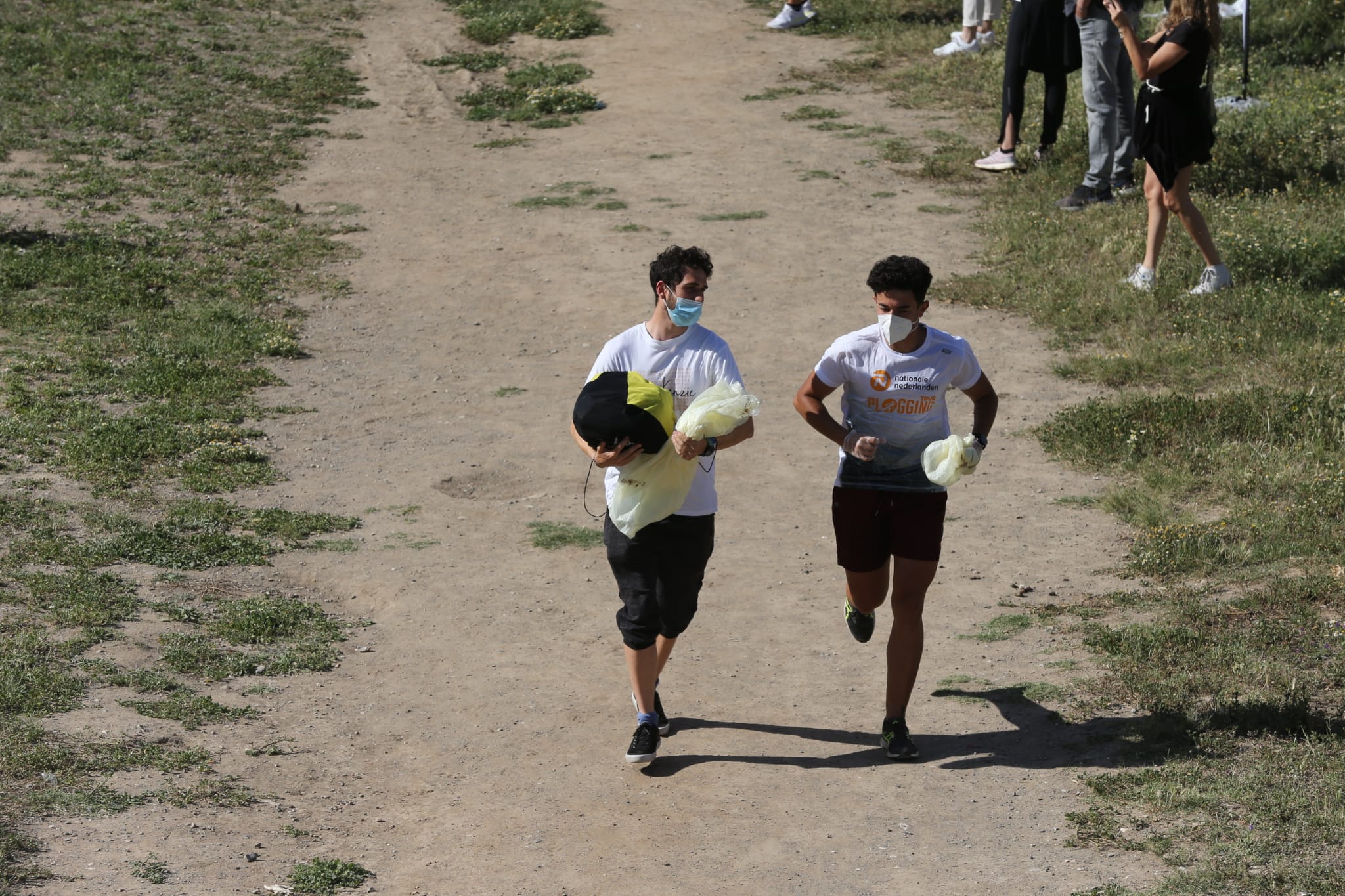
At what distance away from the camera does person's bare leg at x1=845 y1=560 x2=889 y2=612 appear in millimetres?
6547

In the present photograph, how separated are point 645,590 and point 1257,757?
8.35 feet

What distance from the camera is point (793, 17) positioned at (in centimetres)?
1947

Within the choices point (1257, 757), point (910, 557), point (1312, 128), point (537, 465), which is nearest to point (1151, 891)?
point (1257, 757)

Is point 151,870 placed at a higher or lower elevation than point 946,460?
lower

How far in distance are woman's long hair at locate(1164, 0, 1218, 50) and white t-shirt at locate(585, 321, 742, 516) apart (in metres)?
6.10

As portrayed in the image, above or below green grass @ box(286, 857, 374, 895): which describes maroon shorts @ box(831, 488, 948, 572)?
above

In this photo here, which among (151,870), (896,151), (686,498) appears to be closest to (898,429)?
(686,498)

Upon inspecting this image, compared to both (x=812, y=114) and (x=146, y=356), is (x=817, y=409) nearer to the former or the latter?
(x=146, y=356)

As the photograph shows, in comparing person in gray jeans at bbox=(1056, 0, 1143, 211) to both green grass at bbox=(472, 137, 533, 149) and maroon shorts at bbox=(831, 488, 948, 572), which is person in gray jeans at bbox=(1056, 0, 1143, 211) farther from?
maroon shorts at bbox=(831, 488, 948, 572)

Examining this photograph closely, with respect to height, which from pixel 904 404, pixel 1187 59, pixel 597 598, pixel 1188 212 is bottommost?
pixel 597 598

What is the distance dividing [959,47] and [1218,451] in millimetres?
10190

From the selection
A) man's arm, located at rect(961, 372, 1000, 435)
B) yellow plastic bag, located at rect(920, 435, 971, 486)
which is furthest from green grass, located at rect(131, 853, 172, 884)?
man's arm, located at rect(961, 372, 1000, 435)

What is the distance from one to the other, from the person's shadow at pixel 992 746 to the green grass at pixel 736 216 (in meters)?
7.80

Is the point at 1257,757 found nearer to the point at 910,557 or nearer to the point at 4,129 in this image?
the point at 910,557
